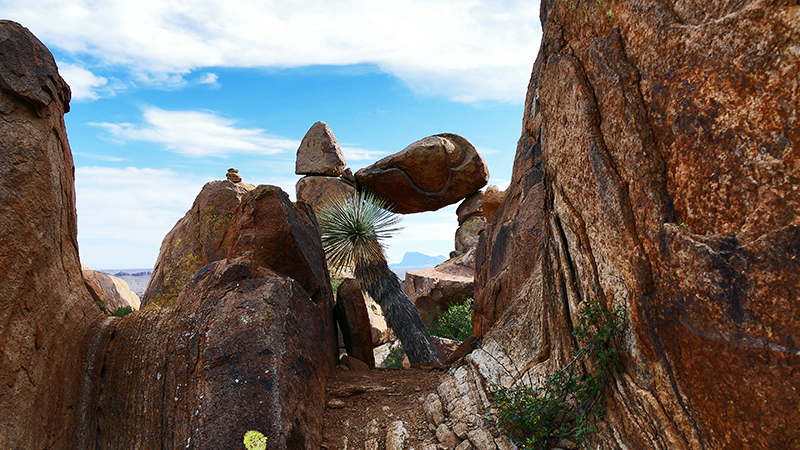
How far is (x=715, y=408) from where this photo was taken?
3.58 meters

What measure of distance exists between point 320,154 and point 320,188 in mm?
2367

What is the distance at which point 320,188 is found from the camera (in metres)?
25.9

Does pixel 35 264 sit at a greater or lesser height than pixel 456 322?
greater

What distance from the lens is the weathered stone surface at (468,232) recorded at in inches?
1085

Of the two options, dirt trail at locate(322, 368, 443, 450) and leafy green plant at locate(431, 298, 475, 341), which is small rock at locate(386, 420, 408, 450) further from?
leafy green plant at locate(431, 298, 475, 341)

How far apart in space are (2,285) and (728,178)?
6.64 meters

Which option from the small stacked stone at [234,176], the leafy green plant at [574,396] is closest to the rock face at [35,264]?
the leafy green plant at [574,396]

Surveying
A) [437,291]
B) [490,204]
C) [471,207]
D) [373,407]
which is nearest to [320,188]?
[471,207]

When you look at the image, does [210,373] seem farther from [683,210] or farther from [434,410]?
[683,210]

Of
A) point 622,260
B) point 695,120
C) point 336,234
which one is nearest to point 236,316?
point 622,260

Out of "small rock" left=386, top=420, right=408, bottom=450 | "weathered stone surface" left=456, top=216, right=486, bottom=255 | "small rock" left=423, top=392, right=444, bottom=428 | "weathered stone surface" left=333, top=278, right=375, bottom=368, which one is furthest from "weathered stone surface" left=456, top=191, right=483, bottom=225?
"small rock" left=386, top=420, right=408, bottom=450

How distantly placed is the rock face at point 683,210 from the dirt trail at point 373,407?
184cm

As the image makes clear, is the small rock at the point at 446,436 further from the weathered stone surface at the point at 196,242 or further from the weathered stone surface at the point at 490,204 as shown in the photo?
the weathered stone surface at the point at 490,204

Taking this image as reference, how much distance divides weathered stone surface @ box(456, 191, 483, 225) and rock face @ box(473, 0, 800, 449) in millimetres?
21810
